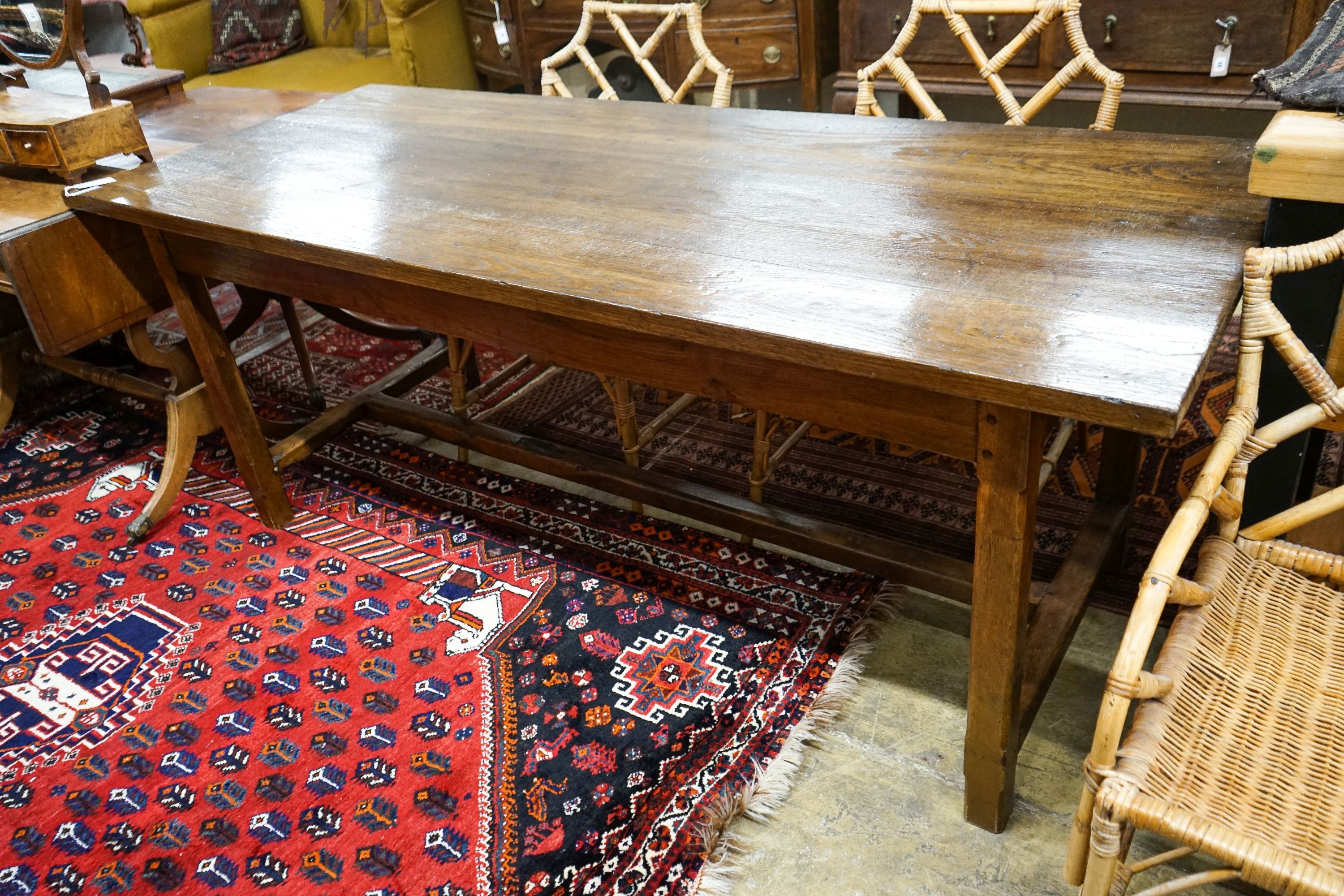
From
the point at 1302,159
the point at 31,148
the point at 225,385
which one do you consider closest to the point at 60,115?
the point at 31,148

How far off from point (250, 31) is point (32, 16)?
7.23 ft

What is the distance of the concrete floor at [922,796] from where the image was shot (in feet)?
4.69

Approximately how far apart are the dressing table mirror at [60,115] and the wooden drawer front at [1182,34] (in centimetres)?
222

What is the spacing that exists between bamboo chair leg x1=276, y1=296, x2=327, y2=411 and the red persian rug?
325 millimetres

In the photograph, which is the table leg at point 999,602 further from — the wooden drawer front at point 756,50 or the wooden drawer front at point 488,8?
the wooden drawer front at point 488,8

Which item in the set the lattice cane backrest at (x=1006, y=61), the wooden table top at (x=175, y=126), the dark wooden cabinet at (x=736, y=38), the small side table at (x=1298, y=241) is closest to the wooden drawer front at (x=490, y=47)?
the dark wooden cabinet at (x=736, y=38)

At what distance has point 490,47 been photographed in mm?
3838

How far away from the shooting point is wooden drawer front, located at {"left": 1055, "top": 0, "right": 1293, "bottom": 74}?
231 centimetres

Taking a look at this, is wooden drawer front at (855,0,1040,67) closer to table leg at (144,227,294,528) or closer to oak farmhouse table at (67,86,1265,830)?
oak farmhouse table at (67,86,1265,830)

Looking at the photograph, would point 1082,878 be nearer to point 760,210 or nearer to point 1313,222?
point 1313,222

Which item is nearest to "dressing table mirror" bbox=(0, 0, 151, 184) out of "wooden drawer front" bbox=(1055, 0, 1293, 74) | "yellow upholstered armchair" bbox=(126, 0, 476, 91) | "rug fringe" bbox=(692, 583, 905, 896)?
"yellow upholstered armchair" bbox=(126, 0, 476, 91)

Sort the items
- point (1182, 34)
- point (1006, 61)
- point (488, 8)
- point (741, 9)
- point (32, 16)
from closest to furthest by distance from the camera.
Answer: point (1006, 61)
point (32, 16)
point (1182, 34)
point (741, 9)
point (488, 8)

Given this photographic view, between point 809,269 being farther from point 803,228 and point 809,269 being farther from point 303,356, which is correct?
point 303,356

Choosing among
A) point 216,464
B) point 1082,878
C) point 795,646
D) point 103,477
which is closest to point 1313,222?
point 1082,878
